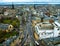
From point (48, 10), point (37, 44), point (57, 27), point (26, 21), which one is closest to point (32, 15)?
point (26, 21)

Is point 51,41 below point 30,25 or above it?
below

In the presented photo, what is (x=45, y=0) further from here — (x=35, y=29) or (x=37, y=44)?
(x=37, y=44)

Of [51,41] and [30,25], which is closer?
[51,41]

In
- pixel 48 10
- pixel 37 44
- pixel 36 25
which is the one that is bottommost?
pixel 37 44

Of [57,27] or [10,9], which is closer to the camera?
[57,27]


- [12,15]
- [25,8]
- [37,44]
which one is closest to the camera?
[37,44]

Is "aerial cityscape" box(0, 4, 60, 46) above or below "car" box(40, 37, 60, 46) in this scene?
above

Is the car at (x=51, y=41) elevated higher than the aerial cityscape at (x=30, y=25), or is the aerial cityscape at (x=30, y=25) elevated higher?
the aerial cityscape at (x=30, y=25)

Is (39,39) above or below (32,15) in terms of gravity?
below
